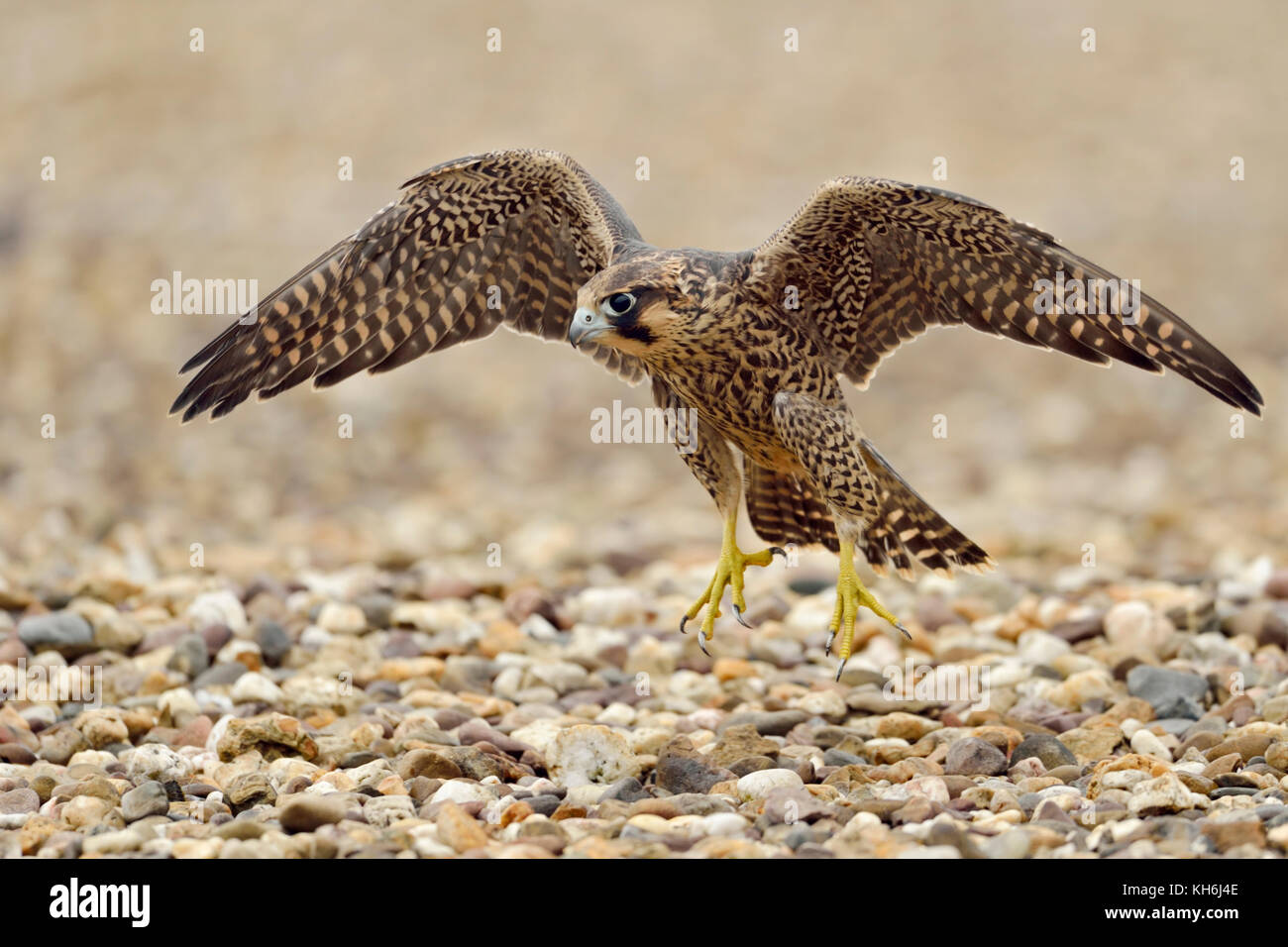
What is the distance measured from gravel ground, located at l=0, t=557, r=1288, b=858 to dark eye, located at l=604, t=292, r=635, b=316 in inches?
62.0

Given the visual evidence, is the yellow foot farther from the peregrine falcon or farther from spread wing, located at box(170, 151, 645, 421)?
spread wing, located at box(170, 151, 645, 421)

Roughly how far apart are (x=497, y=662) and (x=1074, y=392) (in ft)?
28.3

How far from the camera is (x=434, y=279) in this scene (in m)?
6.43

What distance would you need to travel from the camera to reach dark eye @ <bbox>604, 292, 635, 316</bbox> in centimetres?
546

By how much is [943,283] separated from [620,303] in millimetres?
1450

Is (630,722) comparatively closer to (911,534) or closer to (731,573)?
(731,573)

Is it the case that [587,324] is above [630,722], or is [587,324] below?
above

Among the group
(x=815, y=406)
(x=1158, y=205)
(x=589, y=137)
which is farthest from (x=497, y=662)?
(x=1158, y=205)
